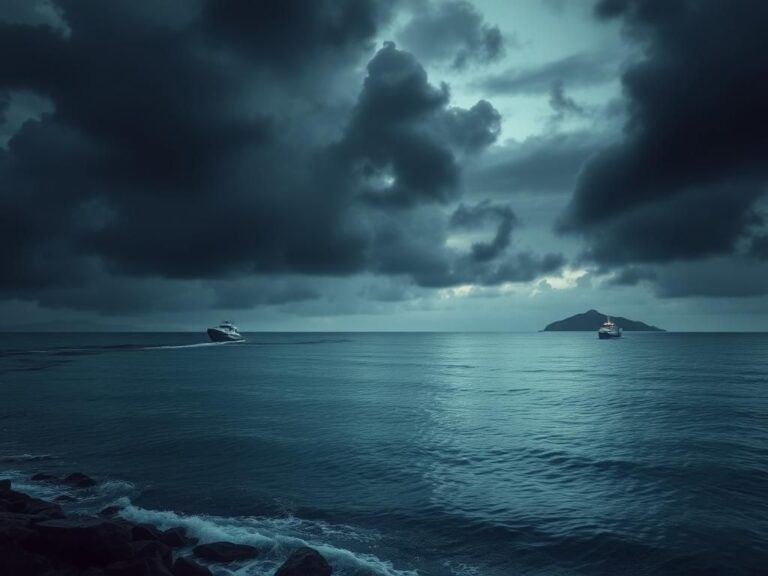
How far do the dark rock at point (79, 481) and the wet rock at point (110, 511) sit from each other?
5.07m

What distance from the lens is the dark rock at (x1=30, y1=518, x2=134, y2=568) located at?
1432 cm

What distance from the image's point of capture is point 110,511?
821 inches

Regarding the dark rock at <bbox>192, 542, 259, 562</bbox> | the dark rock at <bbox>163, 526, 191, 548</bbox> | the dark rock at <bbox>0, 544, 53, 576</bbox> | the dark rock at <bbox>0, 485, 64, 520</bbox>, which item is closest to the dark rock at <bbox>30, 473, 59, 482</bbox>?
the dark rock at <bbox>0, 485, 64, 520</bbox>

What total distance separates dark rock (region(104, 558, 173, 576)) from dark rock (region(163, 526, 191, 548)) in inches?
155

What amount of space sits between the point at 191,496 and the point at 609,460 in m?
26.0

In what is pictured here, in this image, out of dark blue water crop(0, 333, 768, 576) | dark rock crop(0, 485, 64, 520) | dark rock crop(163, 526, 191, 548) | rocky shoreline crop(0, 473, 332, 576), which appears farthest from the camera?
dark rock crop(0, 485, 64, 520)

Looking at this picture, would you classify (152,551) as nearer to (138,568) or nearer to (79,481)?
(138,568)

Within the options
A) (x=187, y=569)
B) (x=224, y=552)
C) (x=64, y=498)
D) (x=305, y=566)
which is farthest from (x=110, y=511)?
(x=305, y=566)

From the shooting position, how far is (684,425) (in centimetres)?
3850

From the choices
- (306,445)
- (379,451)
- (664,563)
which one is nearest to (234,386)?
(306,445)

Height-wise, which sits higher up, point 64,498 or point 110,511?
point 110,511

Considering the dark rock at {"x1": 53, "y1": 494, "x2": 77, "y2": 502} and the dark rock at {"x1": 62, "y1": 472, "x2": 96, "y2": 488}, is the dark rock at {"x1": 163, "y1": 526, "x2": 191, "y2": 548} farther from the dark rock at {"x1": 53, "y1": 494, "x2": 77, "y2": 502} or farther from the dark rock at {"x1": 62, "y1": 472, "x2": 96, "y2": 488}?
the dark rock at {"x1": 62, "y1": 472, "x2": 96, "y2": 488}

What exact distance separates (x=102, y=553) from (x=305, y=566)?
22.0 feet

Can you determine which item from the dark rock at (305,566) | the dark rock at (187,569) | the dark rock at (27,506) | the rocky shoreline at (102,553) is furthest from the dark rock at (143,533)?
the dark rock at (305,566)
